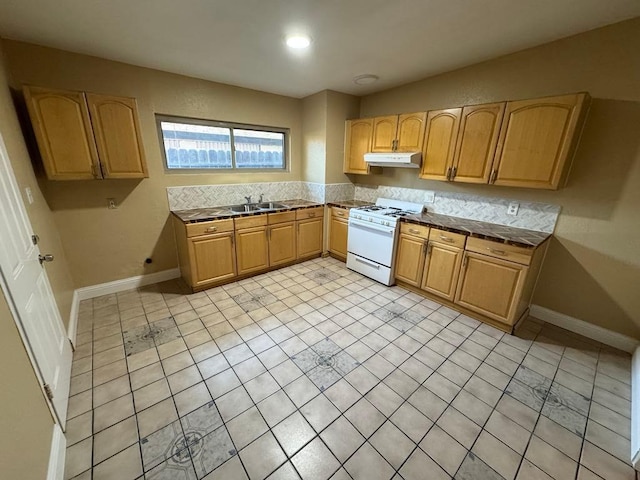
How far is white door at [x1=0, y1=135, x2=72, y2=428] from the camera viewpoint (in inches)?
50.2

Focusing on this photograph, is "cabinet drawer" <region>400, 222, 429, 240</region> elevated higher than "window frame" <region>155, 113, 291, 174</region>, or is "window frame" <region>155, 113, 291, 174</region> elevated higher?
"window frame" <region>155, 113, 291, 174</region>

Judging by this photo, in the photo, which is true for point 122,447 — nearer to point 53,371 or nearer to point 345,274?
point 53,371

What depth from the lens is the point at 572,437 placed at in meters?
1.51

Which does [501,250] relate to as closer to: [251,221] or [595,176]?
[595,176]

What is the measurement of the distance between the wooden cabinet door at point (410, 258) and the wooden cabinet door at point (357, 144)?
1.28 metres

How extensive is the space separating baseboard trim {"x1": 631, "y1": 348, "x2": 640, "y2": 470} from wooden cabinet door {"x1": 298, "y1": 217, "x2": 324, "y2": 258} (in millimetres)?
3346

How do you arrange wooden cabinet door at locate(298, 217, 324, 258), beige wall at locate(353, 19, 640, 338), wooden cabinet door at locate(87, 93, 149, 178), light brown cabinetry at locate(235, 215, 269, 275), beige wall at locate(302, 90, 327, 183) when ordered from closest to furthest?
beige wall at locate(353, 19, 640, 338), wooden cabinet door at locate(87, 93, 149, 178), light brown cabinetry at locate(235, 215, 269, 275), beige wall at locate(302, 90, 327, 183), wooden cabinet door at locate(298, 217, 324, 258)

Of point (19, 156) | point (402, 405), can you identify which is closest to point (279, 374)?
point (402, 405)

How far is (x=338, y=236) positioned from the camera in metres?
3.96

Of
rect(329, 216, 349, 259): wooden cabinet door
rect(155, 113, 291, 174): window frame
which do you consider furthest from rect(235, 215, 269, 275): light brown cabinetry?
rect(329, 216, 349, 259): wooden cabinet door

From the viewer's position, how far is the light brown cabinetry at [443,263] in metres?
2.64

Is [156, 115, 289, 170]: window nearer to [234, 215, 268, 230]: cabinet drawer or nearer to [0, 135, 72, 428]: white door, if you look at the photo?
[234, 215, 268, 230]: cabinet drawer

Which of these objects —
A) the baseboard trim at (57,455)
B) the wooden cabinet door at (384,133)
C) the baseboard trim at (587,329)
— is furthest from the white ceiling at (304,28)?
the baseboard trim at (57,455)

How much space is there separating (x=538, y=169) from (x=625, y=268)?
1088 millimetres
